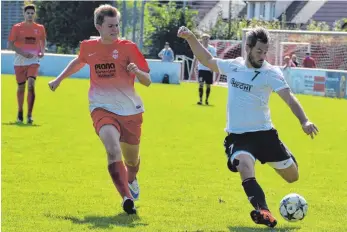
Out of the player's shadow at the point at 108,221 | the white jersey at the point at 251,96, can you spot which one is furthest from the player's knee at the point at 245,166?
the player's shadow at the point at 108,221

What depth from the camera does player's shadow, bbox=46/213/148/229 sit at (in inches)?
316

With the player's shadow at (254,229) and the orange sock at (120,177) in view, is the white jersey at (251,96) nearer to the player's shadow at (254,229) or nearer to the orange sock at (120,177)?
the player's shadow at (254,229)

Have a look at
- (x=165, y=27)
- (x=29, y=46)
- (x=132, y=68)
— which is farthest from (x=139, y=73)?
(x=165, y=27)

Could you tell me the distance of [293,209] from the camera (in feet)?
26.6

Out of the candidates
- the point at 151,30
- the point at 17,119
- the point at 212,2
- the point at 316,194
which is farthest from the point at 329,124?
the point at 212,2

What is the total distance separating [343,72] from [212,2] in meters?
45.9

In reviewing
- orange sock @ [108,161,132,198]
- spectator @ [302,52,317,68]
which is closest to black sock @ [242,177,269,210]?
orange sock @ [108,161,132,198]

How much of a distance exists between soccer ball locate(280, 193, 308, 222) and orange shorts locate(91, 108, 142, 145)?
5.84ft

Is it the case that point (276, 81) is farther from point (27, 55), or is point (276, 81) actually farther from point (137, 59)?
point (27, 55)

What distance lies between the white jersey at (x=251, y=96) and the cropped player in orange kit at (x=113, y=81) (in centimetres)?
99

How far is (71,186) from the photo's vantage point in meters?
10.3

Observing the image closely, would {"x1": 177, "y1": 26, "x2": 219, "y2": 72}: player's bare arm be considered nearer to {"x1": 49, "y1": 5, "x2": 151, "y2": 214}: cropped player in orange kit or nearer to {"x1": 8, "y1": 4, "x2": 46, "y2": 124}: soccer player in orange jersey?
{"x1": 49, "y1": 5, "x2": 151, "y2": 214}: cropped player in orange kit

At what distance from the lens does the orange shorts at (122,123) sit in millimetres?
8906

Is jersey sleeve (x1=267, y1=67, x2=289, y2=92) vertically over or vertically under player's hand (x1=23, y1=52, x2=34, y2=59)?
over
